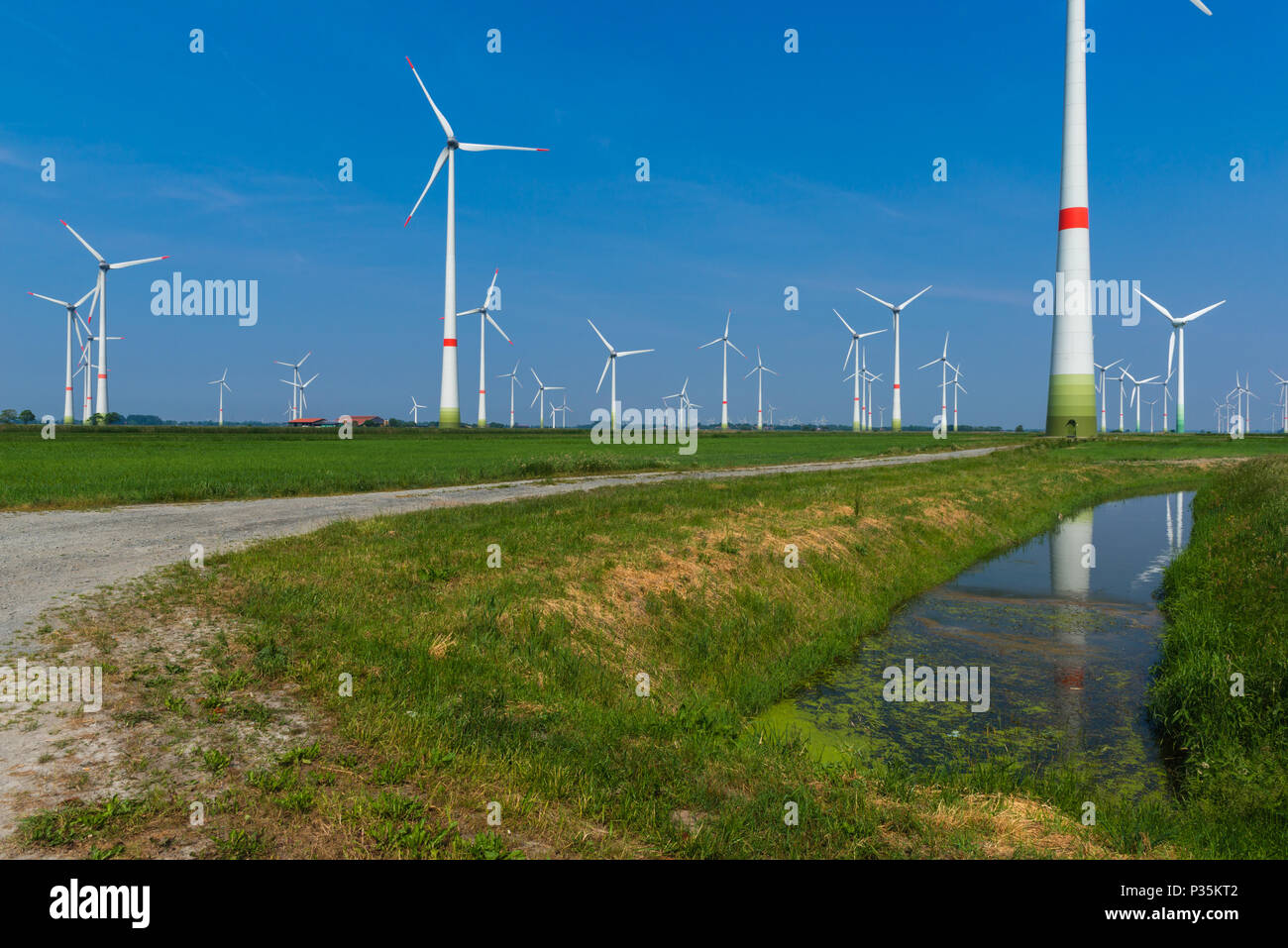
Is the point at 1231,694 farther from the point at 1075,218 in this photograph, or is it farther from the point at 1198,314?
the point at 1198,314

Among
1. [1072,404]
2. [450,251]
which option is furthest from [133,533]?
[1072,404]

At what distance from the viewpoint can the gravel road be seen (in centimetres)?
1340

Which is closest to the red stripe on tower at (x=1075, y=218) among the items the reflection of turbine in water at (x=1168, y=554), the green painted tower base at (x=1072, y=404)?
the green painted tower base at (x=1072, y=404)

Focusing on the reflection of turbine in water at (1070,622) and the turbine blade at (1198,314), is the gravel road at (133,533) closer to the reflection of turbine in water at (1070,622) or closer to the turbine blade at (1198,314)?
the reflection of turbine in water at (1070,622)

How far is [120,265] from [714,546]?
118613mm

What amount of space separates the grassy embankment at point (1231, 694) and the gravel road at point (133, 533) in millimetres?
15847

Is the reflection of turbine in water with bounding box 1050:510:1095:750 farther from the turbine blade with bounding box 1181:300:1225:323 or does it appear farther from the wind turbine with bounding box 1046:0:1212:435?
the turbine blade with bounding box 1181:300:1225:323

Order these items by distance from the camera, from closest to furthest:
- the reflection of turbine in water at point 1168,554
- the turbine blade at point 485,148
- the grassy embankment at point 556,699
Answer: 1. the grassy embankment at point 556,699
2. the reflection of turbine in water at point 1168,554
3. the turbine blade at point 485,148

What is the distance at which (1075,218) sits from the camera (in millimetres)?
90188

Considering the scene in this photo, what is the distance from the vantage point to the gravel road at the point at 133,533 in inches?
527

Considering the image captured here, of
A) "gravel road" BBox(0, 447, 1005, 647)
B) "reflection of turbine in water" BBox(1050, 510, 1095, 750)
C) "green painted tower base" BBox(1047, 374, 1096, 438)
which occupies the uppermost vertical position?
"green painted tower base" BBox(1047, 374, 1096, 438)

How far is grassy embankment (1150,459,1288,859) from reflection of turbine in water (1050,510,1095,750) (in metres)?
1.47

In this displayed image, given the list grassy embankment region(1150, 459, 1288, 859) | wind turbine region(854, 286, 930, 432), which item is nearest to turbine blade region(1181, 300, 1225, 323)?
wind turbine region(854, 286, 930, 432)
